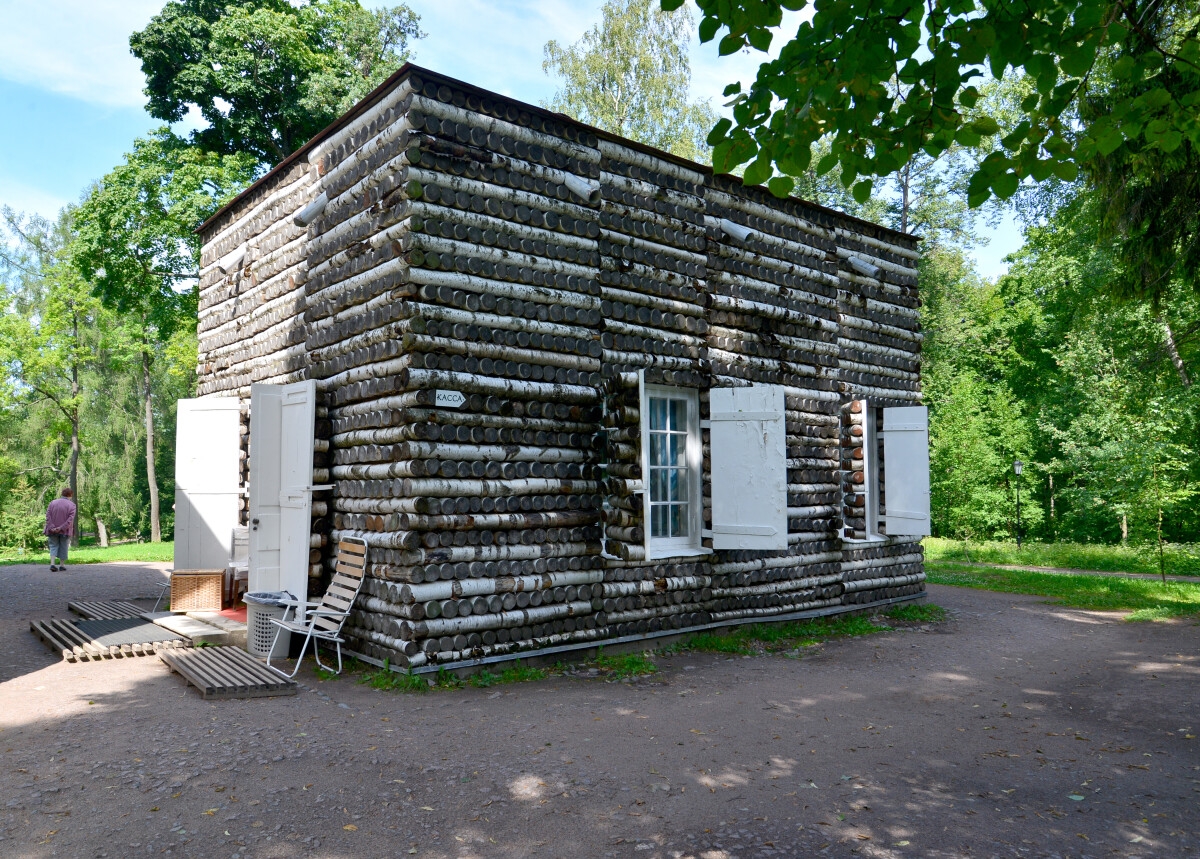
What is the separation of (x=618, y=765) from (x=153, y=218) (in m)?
18.9

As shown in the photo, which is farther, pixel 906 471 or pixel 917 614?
pixel 917 614

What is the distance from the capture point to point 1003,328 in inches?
1318

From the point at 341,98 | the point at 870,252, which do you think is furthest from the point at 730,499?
the point at 341,98

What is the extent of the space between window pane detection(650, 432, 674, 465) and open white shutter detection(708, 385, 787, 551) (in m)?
0.54

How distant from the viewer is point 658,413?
8852 millimetres

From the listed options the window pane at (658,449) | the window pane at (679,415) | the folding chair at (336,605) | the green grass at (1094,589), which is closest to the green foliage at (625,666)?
the window pane at (658,449)

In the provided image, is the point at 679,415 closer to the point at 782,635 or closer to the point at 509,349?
the point at 509,349

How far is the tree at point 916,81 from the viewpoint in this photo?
4035 mm

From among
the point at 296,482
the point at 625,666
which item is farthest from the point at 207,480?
the point at 625,666

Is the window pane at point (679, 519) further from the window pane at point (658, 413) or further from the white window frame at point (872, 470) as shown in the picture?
the white window frame at point (872, 470)

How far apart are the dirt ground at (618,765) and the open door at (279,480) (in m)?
1.21

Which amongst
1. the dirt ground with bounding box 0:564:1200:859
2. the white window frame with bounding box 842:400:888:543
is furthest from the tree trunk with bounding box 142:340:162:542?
the white window frame with bounding box 842:400:888:543

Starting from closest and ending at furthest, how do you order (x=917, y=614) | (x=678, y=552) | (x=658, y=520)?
1. (x=678, y=552)
2. (x=658, y=520)
3. (x=917, y=614)

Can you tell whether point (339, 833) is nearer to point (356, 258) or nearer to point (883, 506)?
point (356, 258)
